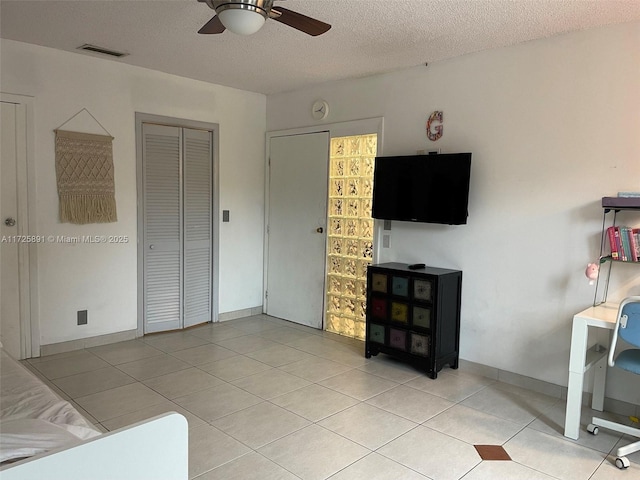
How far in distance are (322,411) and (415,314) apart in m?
1.13

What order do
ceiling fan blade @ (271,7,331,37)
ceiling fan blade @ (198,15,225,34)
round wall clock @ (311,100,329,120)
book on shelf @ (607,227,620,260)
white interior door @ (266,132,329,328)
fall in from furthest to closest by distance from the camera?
white interior door @ (266,132,329,328) < round wall clock @ (311,100,329,120) < book on shelf @ (607,227,620,260) < ceiling fan blade @ (198,15,225,34) < ceiling fan blade @ (271,7,331,37)

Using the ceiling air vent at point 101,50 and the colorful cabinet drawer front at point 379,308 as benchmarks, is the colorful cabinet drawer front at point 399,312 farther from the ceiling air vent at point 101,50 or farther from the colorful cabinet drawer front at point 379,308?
the ceiling air vent at point 101,50

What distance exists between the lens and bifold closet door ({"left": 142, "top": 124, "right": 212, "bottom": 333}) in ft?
14.8

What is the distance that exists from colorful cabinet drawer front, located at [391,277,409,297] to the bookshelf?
4.27ft

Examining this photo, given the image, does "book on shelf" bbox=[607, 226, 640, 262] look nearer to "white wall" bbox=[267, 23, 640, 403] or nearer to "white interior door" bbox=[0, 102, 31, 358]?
"white wall" bbox=[267, 23, 640, 403]

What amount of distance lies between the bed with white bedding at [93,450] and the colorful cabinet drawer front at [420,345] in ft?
8.32

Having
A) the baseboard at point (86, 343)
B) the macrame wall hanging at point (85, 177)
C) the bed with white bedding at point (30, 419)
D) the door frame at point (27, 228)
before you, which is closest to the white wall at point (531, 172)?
the macrame wall hanging at point (85, 177)

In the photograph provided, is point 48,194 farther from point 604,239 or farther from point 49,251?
point 604,239

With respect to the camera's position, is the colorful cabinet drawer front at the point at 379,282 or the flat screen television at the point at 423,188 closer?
the flat screen television at the point at 423,188

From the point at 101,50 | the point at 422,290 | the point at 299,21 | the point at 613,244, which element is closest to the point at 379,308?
the point at 422,290

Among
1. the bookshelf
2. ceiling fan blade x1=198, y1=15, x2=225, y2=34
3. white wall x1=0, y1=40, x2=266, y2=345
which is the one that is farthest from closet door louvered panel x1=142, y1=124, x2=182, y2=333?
the bookshelf

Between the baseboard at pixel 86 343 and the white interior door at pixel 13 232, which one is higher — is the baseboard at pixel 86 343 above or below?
below

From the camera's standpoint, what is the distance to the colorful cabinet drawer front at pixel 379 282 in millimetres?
3922

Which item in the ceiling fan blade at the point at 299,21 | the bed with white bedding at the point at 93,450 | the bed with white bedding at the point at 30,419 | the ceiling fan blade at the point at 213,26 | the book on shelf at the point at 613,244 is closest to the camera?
the bed with white bedding at the point at 93,450
